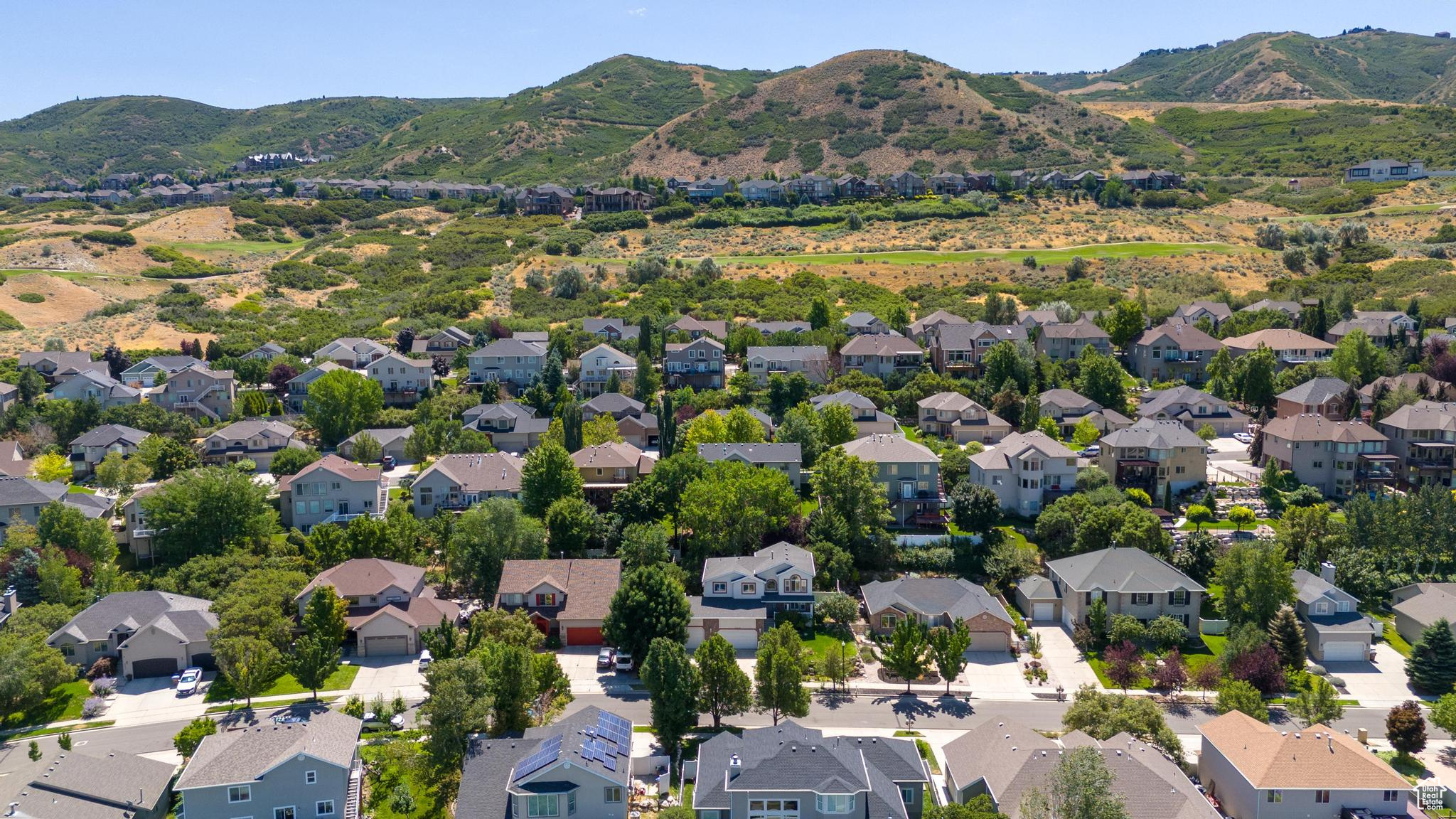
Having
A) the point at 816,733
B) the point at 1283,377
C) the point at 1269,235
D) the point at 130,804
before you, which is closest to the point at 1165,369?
the point at 1283,377

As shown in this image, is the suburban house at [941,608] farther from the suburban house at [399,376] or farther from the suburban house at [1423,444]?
the suburban house at [399,376]

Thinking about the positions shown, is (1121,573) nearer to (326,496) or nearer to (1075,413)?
(1075,413)

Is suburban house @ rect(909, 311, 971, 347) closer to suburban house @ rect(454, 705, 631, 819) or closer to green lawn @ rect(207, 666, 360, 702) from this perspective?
green lawn @ rect(207, 666, 360, 702)

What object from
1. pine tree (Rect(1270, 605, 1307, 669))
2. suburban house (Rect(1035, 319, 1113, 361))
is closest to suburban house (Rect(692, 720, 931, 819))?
pine tree (Rect(1270, 605, 1307, 669))

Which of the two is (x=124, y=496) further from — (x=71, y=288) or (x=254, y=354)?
(x=71, y=288)

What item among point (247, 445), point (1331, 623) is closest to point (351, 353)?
point (247, 445)

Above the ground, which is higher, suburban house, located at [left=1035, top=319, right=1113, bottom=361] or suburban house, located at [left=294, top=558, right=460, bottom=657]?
suburban house, located at [left=1035, top=319, right=1113, bottom=361]
